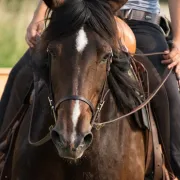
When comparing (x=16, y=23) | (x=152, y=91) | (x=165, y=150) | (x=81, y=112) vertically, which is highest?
(x=81, y=112)

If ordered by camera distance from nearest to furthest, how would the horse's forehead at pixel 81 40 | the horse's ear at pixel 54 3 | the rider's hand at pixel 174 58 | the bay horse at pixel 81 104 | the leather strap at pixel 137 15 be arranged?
the bay horse at pixel 81 104 < the horse's forehead at pixel 81 40 < the horse's ear at pixel 54 3 < the rider's hand at pixel 174 58 < the leather strap at pixel 137 15

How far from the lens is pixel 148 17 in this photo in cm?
561

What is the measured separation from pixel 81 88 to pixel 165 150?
4.30 feet

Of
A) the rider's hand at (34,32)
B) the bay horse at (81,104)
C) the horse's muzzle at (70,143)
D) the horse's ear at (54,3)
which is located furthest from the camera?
the rider's hand at (34,32)

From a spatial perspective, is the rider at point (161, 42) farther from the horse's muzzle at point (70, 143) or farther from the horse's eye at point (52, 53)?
the horse's muzzle at point (70, 143)

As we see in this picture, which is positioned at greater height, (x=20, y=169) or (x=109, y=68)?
(x=109, y=68)

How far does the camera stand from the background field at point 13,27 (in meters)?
14.9

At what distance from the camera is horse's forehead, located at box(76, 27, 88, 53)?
408 cm

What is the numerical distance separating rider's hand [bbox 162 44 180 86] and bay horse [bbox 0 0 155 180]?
1.85 feet

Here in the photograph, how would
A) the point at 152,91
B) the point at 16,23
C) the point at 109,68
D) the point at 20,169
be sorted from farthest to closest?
the point at 16,23 → the point at 152,91 → the point at 20,169 → the point at 109,68

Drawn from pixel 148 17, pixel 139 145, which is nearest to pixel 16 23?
pixel 148 17

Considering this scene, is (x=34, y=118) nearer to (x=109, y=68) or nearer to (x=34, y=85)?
(x=34, y=85)

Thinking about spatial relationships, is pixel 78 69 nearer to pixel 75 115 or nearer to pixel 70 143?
pixel 75 115

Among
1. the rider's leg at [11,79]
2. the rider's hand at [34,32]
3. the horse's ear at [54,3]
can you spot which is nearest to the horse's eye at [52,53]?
the horse's ear at [54,3]
